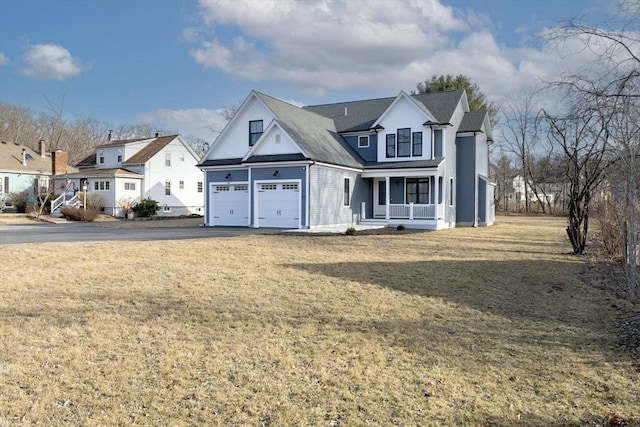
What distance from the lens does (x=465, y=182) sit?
27.7 m

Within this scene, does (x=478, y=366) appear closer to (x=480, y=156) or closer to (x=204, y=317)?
(x=204, y=317)

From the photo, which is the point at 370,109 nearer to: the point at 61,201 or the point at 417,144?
the point at 417,144

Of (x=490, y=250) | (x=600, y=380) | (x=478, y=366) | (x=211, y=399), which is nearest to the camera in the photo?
(x=211, y=399)

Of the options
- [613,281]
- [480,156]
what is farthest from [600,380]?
[480,156]

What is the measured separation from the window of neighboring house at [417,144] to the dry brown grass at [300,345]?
15.1 meters

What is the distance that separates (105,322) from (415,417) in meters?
4.53

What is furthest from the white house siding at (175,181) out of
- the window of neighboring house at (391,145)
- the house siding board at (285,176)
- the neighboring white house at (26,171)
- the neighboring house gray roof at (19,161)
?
the window of neighboring house at (391,145)

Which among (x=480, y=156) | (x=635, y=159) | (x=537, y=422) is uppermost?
(x=480, y=156)

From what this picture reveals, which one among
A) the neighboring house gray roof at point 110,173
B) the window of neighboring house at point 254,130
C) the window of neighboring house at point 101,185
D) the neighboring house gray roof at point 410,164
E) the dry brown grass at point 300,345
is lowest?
the dry brown grass at point 300,345

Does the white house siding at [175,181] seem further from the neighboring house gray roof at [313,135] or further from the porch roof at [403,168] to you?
the porch roof at [403,168]

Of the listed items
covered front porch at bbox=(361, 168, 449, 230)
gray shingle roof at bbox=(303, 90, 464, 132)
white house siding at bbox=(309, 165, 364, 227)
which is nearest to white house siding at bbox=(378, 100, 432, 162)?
gray shingle roof at bbox=(303, 90, 464, 132)

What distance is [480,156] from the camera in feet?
95.3

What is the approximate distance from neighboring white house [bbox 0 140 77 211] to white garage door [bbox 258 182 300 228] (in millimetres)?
23820

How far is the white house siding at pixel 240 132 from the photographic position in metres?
24.6
